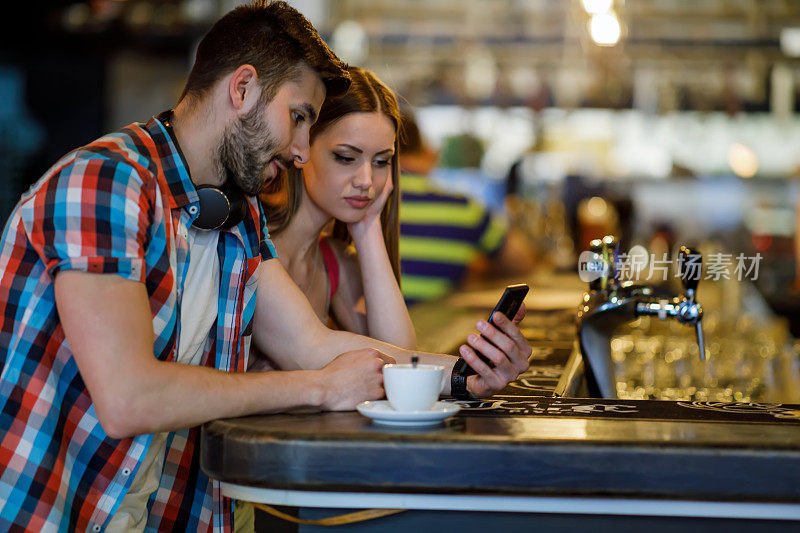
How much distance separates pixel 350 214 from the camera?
2117 mm

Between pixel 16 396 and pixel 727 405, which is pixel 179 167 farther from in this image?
pixel 727 405

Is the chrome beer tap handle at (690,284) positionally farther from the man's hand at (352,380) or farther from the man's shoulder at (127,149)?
the man's shoulder at (127,149)

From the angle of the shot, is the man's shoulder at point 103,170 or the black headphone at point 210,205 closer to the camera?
the man's shoulder at point 103,170

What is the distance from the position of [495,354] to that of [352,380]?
12.0 inches

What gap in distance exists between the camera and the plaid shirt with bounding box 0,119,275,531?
52.1 inches

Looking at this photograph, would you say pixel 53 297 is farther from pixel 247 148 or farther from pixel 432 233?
pixel 432 233

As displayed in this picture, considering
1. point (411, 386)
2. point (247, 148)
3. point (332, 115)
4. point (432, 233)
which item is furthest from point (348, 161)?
point (432, 233)

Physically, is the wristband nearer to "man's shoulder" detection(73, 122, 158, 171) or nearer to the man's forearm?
the man's forearm

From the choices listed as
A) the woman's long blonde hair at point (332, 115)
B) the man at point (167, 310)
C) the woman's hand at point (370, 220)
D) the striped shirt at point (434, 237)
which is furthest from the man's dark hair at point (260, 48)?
the striped shirt at point (434, 237)

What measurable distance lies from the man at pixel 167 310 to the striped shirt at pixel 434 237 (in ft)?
7.53

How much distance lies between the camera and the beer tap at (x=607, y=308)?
1.85 metres

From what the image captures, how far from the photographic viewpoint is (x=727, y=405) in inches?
60.2

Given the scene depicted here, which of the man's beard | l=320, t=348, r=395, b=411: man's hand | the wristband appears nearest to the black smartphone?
the wristband

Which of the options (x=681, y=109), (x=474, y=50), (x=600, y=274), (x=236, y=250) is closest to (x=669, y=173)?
(x=681, y=109)
